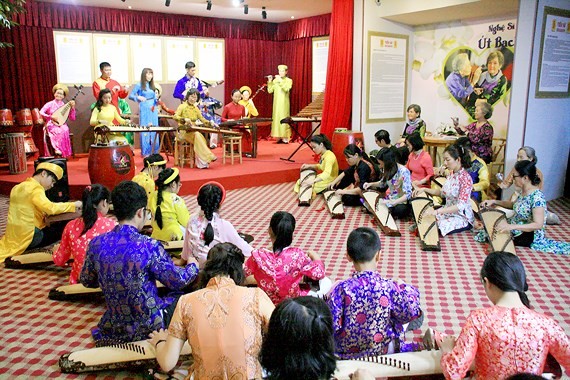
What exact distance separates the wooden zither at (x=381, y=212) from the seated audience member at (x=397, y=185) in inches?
3.3

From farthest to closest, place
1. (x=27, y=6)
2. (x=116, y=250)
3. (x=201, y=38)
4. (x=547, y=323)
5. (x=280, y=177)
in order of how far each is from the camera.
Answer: (x=201, y=38) < (x=27, y=6) < (x=280, y=177) < (x=116, y=250) < (x=547, y=323)

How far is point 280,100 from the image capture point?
11.0m

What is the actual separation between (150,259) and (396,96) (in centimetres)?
627

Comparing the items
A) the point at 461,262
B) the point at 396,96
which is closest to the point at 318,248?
the point at 461,262

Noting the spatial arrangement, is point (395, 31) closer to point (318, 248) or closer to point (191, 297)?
point (318, 248)

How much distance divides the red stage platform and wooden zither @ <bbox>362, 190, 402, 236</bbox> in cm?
216

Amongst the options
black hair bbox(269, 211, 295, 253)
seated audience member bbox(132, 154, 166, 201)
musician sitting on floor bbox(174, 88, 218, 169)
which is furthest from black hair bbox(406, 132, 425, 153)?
black hair bbox(269, 211, 295, 253)

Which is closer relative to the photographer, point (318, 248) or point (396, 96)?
point (318, 248)

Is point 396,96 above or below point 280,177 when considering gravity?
above

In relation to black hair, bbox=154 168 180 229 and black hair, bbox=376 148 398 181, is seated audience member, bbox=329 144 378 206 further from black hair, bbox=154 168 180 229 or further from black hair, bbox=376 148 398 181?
black hair, bbox=154 168 180 229

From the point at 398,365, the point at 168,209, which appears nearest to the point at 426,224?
the point at 168,209

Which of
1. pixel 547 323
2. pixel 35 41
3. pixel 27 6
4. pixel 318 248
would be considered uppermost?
pixel 27 6

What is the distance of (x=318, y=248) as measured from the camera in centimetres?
447

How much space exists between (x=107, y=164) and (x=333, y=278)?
3.42 meters
